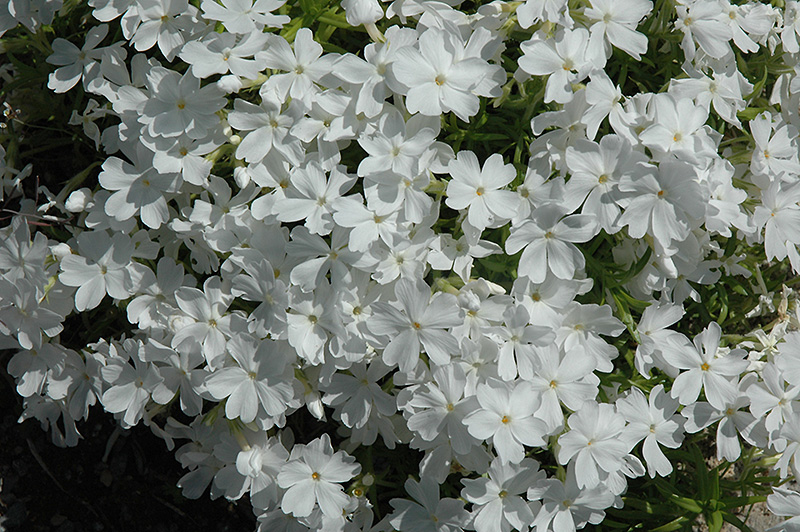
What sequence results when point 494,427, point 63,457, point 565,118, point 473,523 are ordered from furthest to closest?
point 63,457
point 473,523
point 565,118
point 494,427

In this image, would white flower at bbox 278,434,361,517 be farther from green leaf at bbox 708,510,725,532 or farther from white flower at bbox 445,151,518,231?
green leaf at bbox 708,510,725,532

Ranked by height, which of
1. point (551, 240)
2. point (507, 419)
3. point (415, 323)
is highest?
point (551, 240)

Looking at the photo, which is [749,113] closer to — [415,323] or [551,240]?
[551,240]

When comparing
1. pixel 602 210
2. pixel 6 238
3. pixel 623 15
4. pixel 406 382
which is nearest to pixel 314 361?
pixel 406 382

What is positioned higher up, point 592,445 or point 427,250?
point 427,250

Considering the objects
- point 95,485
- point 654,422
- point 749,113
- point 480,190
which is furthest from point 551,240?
point 95,485

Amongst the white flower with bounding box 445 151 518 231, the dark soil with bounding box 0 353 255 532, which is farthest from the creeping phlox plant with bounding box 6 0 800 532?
the dark soil with bounding box 0 353 255 532

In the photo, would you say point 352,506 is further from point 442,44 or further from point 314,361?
point 442,44
